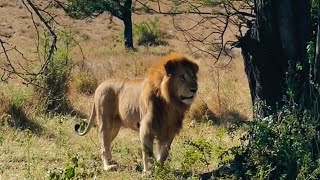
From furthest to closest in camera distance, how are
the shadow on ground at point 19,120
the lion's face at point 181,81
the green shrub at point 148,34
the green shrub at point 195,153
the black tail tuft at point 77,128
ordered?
1. the green shrub at point 148,34
2. the shadow on ground at point 19,120
3. the black tail tuft at point 77,128
4. the lion's face at point 181,81
5. the green shrub at point 195,153

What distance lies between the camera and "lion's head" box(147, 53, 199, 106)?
7969 millimetres

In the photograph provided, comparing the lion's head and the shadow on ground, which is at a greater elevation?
the lion's head

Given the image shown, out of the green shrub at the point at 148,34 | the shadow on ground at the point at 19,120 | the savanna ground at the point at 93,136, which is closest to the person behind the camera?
the savanna ground at the point at 93,136

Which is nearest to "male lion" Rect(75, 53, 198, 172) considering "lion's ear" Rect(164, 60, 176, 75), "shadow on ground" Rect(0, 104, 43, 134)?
"lion's ear" Rect(164, 60, 176, 75)

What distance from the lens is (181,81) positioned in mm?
7980

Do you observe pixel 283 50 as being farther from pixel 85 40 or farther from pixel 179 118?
pixel 85 40

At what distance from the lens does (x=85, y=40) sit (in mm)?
37625

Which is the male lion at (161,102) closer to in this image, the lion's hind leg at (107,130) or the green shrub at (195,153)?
the lion's hind leg at (107,130)

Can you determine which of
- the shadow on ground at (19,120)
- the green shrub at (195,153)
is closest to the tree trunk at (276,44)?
the green shrub at (195,153)

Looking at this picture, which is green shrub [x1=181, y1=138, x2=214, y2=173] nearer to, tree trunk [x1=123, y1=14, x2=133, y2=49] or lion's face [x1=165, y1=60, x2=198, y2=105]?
lion's face [x1=165, y1=60, x2=198, y2=105]

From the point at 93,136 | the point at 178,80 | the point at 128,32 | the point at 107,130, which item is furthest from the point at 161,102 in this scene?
the point at 128,32

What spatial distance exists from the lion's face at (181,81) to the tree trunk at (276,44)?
3.20 ft

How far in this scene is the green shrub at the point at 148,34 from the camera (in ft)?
126

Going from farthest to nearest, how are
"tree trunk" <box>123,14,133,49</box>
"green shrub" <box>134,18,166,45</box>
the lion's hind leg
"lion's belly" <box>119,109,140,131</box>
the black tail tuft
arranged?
"green shrub" <box>134,18,166,45</box> < "tree trunk" <box>123,14,133,49</box> < the black tail tuft < the lion's hind leg < "lion's belly" <box>119,109,140,131</box>
